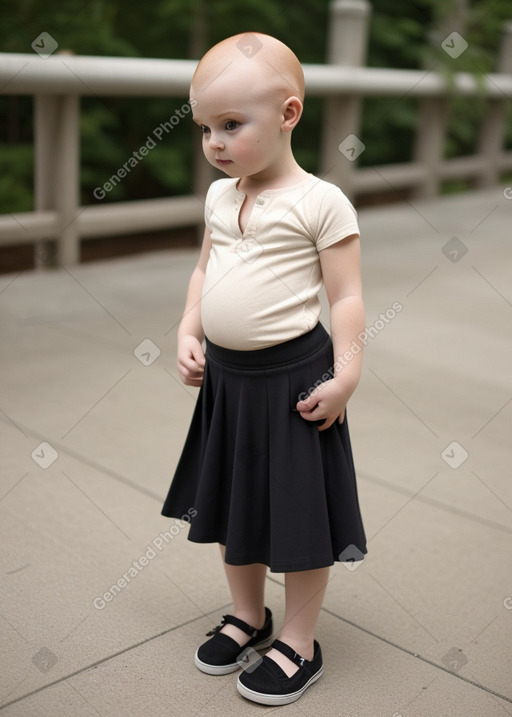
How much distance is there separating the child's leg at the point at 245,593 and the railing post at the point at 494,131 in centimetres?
845

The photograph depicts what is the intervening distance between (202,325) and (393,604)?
95cm

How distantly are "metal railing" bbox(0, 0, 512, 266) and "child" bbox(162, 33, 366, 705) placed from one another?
332 centimetres

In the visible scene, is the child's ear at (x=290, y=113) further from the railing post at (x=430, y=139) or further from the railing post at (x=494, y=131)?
the railing post at (x=494, y=131)

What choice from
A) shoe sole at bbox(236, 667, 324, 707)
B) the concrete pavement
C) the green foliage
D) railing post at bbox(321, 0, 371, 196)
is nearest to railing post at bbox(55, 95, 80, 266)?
the concrete pavement

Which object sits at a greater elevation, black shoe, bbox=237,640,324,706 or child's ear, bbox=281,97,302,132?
child's ear, bbox=281,97,302,132

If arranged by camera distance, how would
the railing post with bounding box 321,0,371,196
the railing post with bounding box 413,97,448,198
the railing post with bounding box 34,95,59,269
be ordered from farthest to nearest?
the railing post with bounding box 413,97,448,198
the railing post with bounding box 321,0,371,196
the railing post with bounding box 34,95,59,269

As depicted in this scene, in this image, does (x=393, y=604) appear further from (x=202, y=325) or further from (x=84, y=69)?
(x=84, y=69)

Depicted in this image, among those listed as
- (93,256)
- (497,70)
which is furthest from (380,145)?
(93,256)

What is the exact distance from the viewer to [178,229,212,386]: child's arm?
2.16m

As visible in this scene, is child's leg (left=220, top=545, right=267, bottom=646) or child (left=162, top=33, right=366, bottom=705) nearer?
child (left=162, top=33, right=366, bottom=705)

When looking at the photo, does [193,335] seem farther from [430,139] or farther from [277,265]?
[430,139]

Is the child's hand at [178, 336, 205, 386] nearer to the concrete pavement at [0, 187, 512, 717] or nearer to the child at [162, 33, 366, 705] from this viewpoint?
the child at [162, 33, 366, 705]

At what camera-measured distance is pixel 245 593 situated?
2.21m

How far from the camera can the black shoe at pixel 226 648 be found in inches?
83.9
